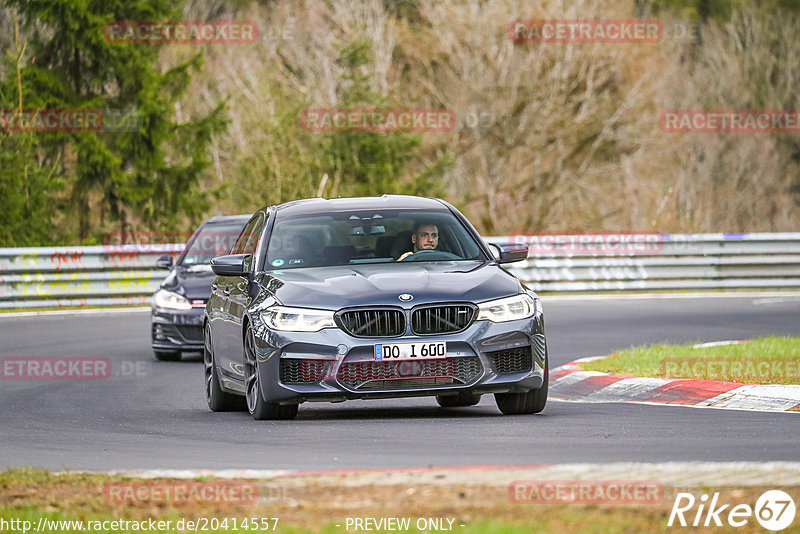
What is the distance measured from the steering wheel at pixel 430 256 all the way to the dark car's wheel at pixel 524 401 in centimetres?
108

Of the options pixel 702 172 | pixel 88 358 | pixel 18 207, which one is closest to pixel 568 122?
pixel 702 172

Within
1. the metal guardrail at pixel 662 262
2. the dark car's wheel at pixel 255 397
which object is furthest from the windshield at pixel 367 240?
the metal guardrail at pixel 662 262

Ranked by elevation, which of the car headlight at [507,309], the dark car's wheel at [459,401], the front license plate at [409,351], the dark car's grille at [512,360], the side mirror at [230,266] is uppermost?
the side mirror at [230,266]

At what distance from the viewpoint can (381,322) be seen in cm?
998

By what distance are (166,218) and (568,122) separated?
45.9 ft

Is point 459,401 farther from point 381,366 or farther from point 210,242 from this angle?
point 210,242

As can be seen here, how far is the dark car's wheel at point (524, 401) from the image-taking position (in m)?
10.6

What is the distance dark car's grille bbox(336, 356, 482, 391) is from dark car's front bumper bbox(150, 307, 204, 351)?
7467mm

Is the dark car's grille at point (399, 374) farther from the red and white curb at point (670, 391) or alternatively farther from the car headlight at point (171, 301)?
the car headlight at point (171, 301)

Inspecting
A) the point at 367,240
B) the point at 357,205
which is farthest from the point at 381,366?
the point at 357,205

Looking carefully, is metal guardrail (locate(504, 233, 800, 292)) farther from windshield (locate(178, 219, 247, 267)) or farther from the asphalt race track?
the asphalt race track

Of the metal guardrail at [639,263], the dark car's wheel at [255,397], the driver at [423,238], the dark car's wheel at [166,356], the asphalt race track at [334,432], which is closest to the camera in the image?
the asphalt race track at [334,432]

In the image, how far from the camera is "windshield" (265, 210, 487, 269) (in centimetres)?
1111

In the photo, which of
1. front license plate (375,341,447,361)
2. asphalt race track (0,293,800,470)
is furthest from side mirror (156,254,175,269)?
front license plate (375,341,447,361)
